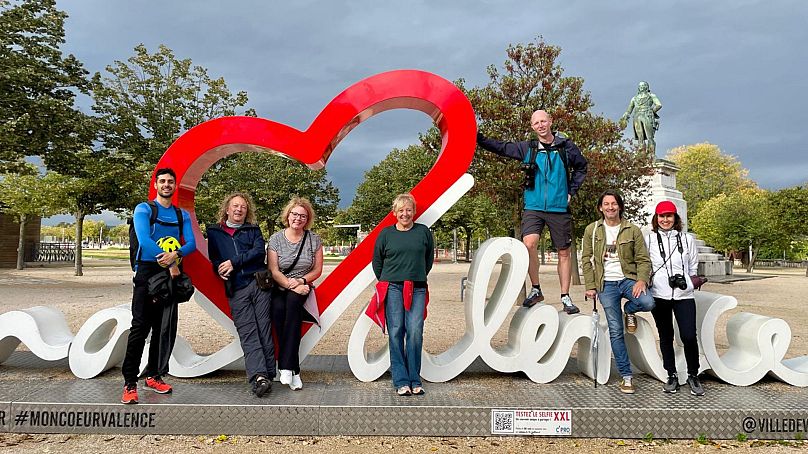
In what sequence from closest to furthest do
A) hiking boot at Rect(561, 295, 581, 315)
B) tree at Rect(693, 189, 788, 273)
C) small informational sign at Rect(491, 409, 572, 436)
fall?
small informational sign at Rect(491, 409, 572, 436), hiking boot at Rect(561, 295, 581, 315), tree at Rect(693, 189, 788, 273)

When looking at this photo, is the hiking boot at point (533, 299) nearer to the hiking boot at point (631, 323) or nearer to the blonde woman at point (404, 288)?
the hiking boot at point (631, 323)

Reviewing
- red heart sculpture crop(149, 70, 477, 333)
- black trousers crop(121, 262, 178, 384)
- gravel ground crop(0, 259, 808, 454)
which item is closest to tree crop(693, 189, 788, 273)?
gravel ground crop(0, 259, 808, 454)

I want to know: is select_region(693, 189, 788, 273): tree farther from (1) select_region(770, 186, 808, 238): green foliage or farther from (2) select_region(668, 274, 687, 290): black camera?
(2) select_region(668, 274, 687, 290): black camera

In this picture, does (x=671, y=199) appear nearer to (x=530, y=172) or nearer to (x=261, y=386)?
(x=530, y=172)

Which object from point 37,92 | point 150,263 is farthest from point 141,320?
point 37,92

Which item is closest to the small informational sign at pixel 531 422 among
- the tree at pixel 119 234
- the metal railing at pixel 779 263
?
the metal railing at pixel 779 263

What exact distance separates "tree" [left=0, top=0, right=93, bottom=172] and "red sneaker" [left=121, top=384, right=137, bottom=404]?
16.6 m

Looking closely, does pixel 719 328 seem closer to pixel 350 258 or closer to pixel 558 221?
pixel 558 221

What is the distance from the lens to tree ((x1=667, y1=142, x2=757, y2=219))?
5900 centimetres

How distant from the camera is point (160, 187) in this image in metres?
4.80

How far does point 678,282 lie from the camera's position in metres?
4.91

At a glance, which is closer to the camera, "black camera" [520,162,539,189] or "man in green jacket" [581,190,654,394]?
"man in green jacket" [581,190,654,394]

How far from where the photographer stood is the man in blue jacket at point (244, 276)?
511 cm

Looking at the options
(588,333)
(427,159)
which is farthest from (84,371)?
(427,159)
